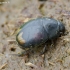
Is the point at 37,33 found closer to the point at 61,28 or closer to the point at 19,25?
the point at 61,28

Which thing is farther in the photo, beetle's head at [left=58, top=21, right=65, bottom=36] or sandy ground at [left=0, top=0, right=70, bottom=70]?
beetle's head at [left=58, top=21, right=65, bottom=36]

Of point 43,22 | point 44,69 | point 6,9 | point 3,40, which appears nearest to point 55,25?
point 43,22

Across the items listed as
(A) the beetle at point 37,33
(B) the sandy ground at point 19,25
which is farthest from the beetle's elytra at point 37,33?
(B) the sandy ground at point 19,25

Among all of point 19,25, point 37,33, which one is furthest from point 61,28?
point 19,25

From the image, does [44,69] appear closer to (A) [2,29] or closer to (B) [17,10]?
(A) [2,29]

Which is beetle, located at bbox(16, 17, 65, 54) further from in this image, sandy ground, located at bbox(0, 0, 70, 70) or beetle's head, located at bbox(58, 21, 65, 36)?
sandy ground, located at bbox(0, 0, 70, 70)

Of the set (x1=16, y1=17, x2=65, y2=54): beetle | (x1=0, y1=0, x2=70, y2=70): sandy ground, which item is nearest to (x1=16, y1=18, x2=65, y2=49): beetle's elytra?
(x1=16, y1=17, x2=65, y2=54): beetle

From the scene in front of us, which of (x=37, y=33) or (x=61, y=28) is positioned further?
(x=61, y=28)
